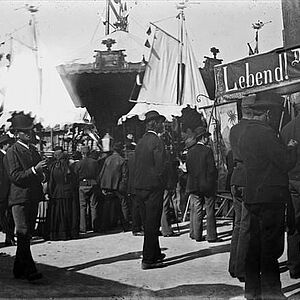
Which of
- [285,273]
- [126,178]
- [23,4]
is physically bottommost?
[285,273]

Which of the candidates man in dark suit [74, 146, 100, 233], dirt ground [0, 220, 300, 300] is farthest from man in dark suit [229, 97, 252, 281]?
man in dark suit [74, 146, 100, 233]

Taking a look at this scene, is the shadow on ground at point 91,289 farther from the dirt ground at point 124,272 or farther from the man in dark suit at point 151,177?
the man in dark suit at point 151,177

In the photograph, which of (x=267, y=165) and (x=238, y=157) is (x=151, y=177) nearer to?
(x=238, y=157)

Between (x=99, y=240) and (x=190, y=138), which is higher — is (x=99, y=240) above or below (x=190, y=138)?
below

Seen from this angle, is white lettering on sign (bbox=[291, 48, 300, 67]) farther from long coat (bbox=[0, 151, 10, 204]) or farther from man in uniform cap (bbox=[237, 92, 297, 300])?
long coat (bbox=[0, 151, 10, 204])

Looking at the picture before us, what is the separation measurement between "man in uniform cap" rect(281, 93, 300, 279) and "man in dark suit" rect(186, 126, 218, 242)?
3.16ft

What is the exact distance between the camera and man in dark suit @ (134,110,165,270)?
12.8 ft

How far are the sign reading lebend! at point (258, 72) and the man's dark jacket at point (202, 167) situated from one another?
0.72 metres

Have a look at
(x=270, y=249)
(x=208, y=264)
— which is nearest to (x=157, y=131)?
(x=208, y=264)

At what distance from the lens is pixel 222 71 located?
3.95 metres

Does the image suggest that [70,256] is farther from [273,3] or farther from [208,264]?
[273,3]

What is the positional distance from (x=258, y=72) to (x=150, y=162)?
1123mm

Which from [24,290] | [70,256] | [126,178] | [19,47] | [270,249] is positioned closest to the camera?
[270,249]

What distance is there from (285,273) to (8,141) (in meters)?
2.63
